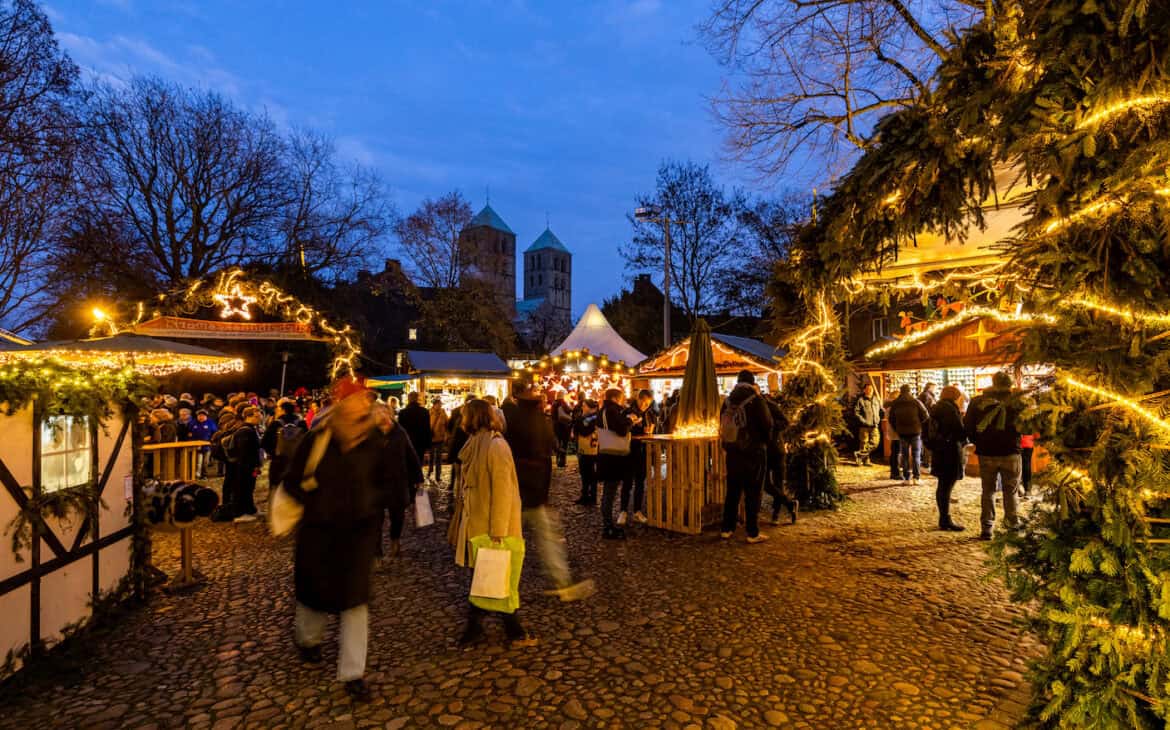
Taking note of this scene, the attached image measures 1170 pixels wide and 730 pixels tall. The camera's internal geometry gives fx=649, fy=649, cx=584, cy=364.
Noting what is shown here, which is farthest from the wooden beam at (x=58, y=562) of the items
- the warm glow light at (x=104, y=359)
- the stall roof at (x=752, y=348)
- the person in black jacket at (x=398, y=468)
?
the stall roof at (x=752, y=348)

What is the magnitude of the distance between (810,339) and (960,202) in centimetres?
395

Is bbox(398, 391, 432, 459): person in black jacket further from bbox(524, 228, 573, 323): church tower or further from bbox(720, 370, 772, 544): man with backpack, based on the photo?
bbox(524, 228, 573, 323): church tower

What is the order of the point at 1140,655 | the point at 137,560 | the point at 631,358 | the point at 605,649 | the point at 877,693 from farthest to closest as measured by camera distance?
1. the point at 631,358
2. the point at 137,560
3. the point at 605,649
4. the point at 877,693
5. the point at 1140,655

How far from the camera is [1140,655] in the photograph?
8.71 ft

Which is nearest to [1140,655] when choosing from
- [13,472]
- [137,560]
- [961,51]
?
[961,51]

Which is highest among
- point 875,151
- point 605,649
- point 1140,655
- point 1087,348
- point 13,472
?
point 875,151

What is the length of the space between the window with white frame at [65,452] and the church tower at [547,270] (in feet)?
346

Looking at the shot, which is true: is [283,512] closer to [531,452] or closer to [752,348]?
[531,452]

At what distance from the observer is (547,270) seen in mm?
111812

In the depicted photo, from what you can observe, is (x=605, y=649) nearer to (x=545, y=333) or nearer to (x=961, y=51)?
(x=961, y=51)

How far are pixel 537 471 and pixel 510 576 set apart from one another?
1.30 metres

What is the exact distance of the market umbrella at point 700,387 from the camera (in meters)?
8.58

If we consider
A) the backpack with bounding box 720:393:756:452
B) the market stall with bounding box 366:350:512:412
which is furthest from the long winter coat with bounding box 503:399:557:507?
the market stall with bounding box 366:350:512:412

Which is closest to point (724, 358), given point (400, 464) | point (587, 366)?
point (587, 366)
